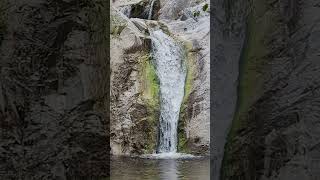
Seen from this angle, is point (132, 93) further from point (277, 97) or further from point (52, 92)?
point (277, 97)

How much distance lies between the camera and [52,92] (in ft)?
9.06

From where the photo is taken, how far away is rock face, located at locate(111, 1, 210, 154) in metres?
11.4

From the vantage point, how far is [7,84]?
8.96ft

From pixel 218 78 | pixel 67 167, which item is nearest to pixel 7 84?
pixel 67 167

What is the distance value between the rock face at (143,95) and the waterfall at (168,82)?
0.49 ft

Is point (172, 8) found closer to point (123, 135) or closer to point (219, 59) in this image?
point (123, 135)

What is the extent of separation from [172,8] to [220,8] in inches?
545

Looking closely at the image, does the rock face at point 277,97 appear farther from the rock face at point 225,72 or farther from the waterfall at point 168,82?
the waterfall at point 168,82

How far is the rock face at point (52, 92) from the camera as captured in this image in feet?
8.86

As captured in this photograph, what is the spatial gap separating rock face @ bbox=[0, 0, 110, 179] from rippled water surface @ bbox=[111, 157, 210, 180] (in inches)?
189

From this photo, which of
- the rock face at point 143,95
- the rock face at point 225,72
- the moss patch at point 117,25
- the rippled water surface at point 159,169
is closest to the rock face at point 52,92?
the rock face at point 225,72

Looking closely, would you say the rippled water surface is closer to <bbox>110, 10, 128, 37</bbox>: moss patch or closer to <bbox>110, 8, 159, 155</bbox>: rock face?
<bbox>110, 8, 159, 155</bbox>: rock face

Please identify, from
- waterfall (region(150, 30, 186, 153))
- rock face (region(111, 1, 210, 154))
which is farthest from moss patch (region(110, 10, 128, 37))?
waterfall (region(150, 30, 186, 153))

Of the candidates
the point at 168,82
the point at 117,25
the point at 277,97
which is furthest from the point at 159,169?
the point at 277,97
